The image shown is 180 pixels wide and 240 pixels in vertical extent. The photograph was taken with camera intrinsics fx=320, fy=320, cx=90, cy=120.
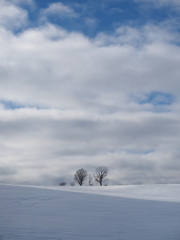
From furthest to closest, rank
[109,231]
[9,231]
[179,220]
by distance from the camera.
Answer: [179,220], [109,231], [9,231]

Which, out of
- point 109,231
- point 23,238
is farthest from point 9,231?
point 109,231

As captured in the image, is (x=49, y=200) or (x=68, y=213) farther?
(x=49, y=200)

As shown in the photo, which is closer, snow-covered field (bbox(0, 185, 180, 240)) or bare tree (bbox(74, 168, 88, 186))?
snow-covered field (bbox(0, 185, 180, 240))

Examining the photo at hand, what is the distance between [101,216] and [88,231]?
202cm

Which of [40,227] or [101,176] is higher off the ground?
[101,176]

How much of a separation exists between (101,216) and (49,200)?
3284 mm

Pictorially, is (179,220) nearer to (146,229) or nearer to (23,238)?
(146,229)

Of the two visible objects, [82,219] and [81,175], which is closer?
[82,219]

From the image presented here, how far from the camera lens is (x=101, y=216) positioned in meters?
9.62

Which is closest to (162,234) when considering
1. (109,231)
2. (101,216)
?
(109,231)

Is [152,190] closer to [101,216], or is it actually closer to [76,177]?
[101,216]

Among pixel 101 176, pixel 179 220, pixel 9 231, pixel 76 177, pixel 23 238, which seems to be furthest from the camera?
pixel 76 177

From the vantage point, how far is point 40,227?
7766 millimetres

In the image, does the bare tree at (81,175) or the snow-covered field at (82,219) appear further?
the bare tree at (81,175)
